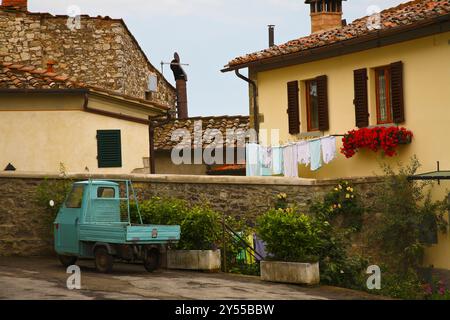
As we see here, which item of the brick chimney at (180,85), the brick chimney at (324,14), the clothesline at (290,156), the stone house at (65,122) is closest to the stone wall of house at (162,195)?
the clothesline at (290,156)

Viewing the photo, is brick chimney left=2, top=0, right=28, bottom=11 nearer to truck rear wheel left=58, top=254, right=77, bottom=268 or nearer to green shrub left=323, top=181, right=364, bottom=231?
truck rear wheel left=58, top=254, right=77, bottom=268

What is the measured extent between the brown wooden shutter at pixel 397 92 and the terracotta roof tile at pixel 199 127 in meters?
12.2

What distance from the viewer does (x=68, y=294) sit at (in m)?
17.5

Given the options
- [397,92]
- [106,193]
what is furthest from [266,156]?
[106,193]

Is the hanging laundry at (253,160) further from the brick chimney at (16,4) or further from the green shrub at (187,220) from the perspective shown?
the brick chimney at (16,4)

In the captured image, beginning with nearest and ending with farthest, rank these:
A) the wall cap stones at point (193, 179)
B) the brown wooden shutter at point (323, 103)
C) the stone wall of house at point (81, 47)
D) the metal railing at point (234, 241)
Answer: the metal railing at point (234, 241), the wall cap stones at point (193, 179), the brown wooden shutter at point (323, 103), the stone wall of house at point (81, 47)

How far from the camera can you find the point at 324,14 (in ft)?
105

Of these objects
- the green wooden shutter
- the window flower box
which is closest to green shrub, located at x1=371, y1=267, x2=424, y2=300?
the window flower box

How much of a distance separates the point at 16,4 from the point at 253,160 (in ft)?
45.8

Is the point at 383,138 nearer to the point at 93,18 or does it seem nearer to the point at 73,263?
the point at 73,263

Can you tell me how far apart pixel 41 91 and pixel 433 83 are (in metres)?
10.1

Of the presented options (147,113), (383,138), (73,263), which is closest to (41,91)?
(147,113)

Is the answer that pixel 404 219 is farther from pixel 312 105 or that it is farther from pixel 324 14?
pixel 324 14

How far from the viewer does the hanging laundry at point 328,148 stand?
26.1m
